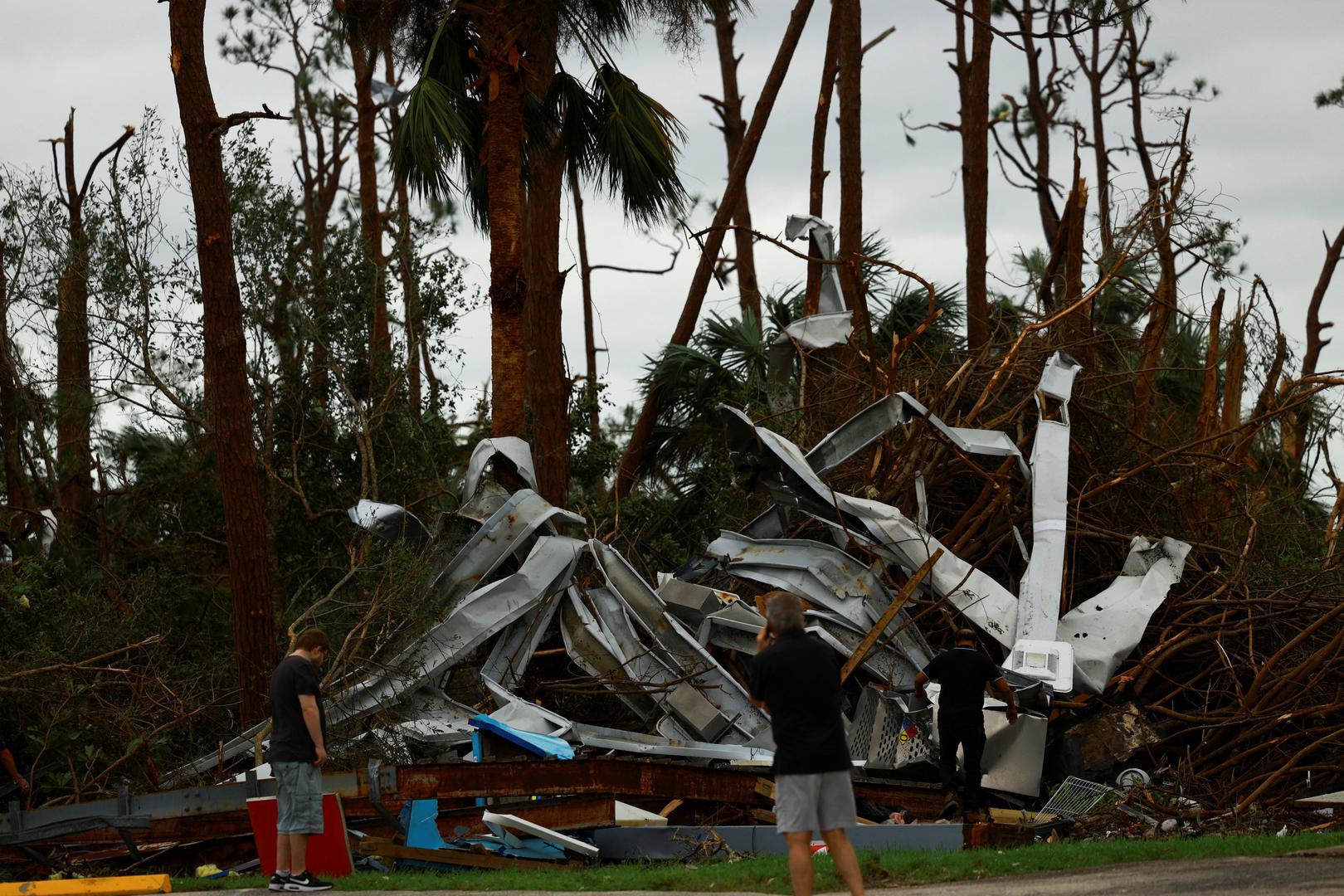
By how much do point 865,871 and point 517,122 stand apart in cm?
912

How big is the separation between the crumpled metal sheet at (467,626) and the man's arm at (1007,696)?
3.60 m

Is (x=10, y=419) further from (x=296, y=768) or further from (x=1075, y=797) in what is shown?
(x=1075, y=797)

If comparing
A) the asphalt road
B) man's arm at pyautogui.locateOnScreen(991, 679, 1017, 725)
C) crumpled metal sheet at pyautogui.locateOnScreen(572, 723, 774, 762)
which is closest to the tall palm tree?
crumpled metal sheet at pyautogui.locateOnScreen(572, 723, 774, 762)

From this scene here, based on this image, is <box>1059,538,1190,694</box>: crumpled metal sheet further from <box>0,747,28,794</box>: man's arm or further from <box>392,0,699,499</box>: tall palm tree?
<box>0,747,28,794</box>: man's arm

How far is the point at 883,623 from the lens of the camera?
10.9 meters

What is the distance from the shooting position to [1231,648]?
11.3 meters

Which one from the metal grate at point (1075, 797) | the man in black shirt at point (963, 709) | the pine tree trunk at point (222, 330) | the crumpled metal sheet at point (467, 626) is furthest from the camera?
the pine tree trunk at point (222, 330)

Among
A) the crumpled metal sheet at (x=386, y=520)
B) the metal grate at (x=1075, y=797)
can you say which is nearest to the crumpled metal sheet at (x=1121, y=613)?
the metal grate at (x=1075, y=797)

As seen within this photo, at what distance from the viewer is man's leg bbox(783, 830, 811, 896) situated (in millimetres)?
5660

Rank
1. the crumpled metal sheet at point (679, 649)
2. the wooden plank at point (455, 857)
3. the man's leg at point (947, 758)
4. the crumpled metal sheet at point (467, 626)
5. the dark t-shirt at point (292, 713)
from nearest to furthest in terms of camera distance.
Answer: the dark t-shirt at point (292, 713) < the wooden plank at point (455, 857) < the man's leg at point (947, 758) < the crumpled metal sheet at point (467, 626) < the crumpled metal sheet at point (679, 649)

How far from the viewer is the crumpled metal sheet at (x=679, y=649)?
36.2 feet

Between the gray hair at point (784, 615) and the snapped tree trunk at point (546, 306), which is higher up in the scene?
the snapped tree trunk at point (546, 306)

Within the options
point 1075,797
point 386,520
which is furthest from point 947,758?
point 386,520

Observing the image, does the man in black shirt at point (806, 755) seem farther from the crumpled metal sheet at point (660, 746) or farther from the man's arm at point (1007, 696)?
the crumpled metal sheet at point (660, 746)
